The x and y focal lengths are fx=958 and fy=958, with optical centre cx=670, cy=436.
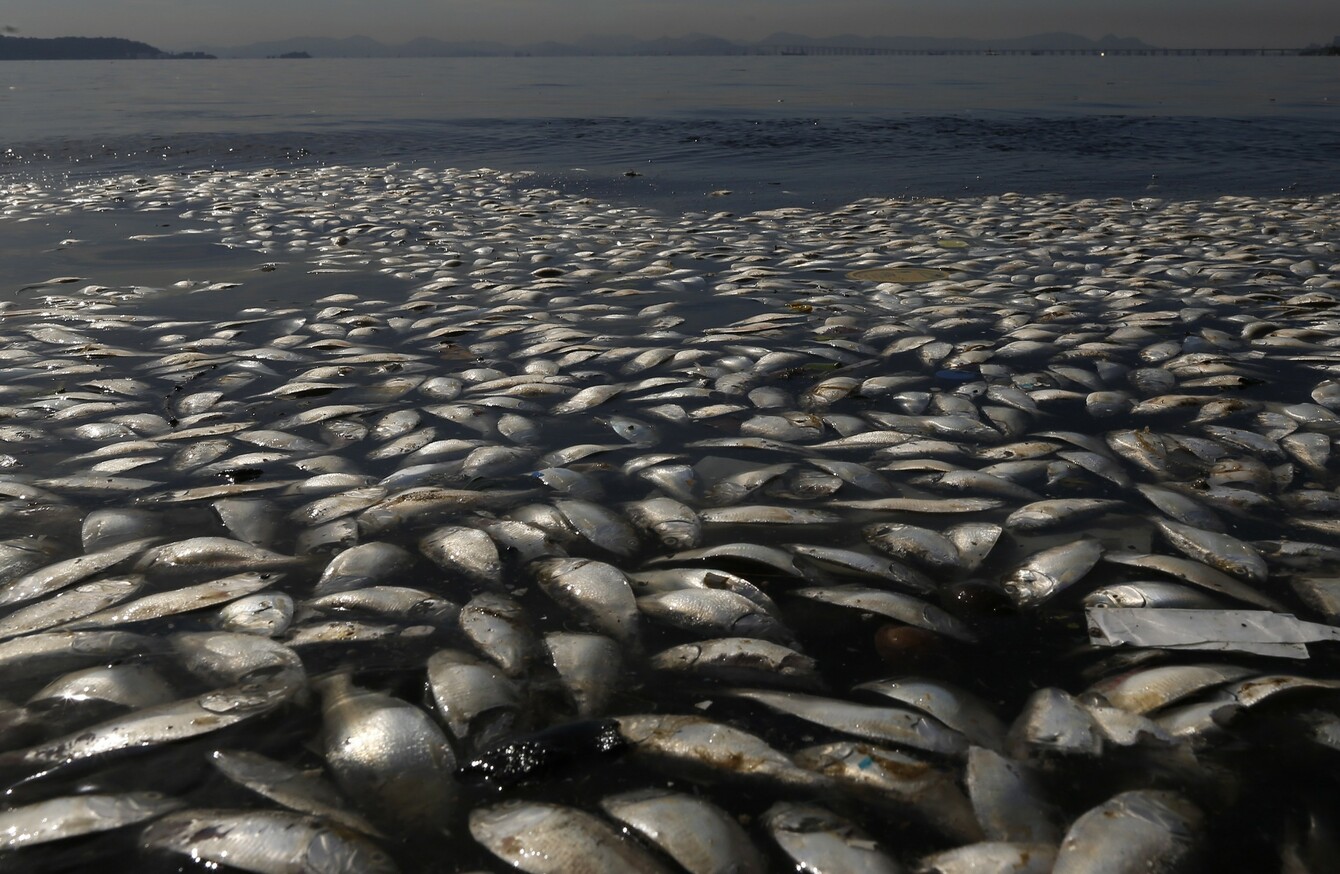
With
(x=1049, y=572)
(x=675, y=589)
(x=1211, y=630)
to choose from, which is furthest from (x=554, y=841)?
(x=1211, y=630)

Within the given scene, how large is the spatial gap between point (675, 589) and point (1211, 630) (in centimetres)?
159

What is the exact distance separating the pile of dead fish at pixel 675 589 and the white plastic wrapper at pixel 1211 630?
13 millimetres

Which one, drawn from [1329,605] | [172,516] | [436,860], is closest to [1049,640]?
[1329,605]

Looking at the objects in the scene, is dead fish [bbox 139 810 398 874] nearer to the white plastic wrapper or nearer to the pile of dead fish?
the pile of dead fish

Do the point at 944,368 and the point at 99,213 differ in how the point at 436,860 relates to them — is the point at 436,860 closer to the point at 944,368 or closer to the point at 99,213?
the point at 944,368

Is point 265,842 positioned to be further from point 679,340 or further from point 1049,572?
point 679,340

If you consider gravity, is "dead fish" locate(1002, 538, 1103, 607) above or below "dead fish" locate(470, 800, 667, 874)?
above

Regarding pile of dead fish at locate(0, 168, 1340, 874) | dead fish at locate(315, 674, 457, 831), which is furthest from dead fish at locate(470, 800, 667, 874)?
dead fish at locate(315, 674, 457, 831)

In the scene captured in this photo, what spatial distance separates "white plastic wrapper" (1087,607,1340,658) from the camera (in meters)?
2.74

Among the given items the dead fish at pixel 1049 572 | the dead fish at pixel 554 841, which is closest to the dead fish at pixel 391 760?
the dead fish at pixel 554 841

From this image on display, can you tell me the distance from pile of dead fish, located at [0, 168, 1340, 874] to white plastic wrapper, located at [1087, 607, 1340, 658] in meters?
0.01

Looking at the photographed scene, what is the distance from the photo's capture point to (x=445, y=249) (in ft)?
29.7

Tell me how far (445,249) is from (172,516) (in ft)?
19.1

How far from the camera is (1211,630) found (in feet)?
9.18
